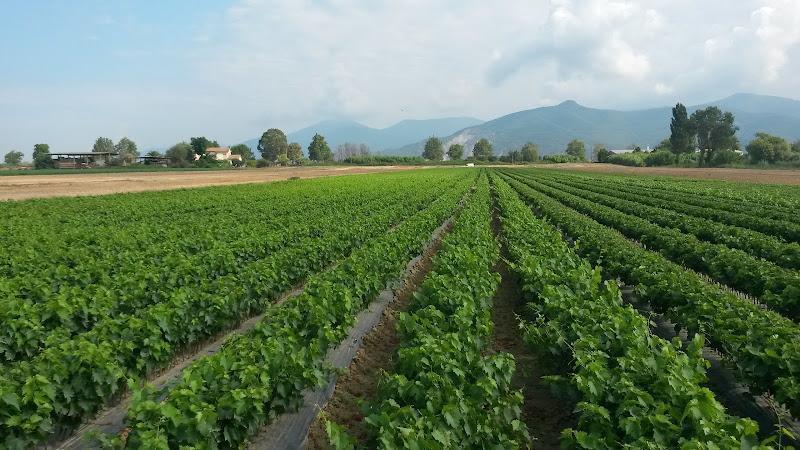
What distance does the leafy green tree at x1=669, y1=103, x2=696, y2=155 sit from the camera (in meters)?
117

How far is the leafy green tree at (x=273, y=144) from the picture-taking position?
174m

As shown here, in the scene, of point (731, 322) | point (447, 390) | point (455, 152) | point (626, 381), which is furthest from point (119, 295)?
point (455, 152)

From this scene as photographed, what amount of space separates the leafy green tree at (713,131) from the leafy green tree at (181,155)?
124 meters

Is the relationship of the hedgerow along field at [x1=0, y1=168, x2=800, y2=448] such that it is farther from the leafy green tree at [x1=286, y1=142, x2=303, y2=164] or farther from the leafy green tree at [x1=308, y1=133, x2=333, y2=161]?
the leafy green tree at [x1=308, y1=133, x2=333, y2=161]

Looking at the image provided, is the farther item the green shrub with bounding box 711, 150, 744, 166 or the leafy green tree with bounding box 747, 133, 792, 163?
the green shrub with bounding box 711, 150, 744, 166

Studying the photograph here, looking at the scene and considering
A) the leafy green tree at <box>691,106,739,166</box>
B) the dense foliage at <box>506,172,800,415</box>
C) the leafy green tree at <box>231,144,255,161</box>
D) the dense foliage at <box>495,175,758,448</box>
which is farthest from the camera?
the leafy green tree at <box>231,144,255,161</box>

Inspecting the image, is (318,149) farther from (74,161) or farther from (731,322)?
(731,322)

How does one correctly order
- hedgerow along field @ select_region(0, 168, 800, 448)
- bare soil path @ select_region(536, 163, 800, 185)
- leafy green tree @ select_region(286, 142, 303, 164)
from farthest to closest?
leafy green tree @ select_region(286, 142, 303, 164) → bare soil path @ select_region(536, 163, 800, 185) → hedgerow along field @ select_region(0, 168, 800, 448)

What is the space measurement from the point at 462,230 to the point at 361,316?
6196 mm

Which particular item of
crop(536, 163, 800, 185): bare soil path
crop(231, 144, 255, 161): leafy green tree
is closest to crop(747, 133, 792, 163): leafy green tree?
crop(536, 163, 800, 185): bare soil path

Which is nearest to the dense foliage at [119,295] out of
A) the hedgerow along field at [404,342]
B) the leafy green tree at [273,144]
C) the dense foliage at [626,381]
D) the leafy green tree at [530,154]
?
the hedgerow along field at [404,342]

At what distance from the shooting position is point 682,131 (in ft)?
386

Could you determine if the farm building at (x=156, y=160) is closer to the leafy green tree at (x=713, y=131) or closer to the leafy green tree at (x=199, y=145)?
the leafy green tree at (x=199, y=145)

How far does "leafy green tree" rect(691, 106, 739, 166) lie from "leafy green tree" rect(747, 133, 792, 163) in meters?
9.73
